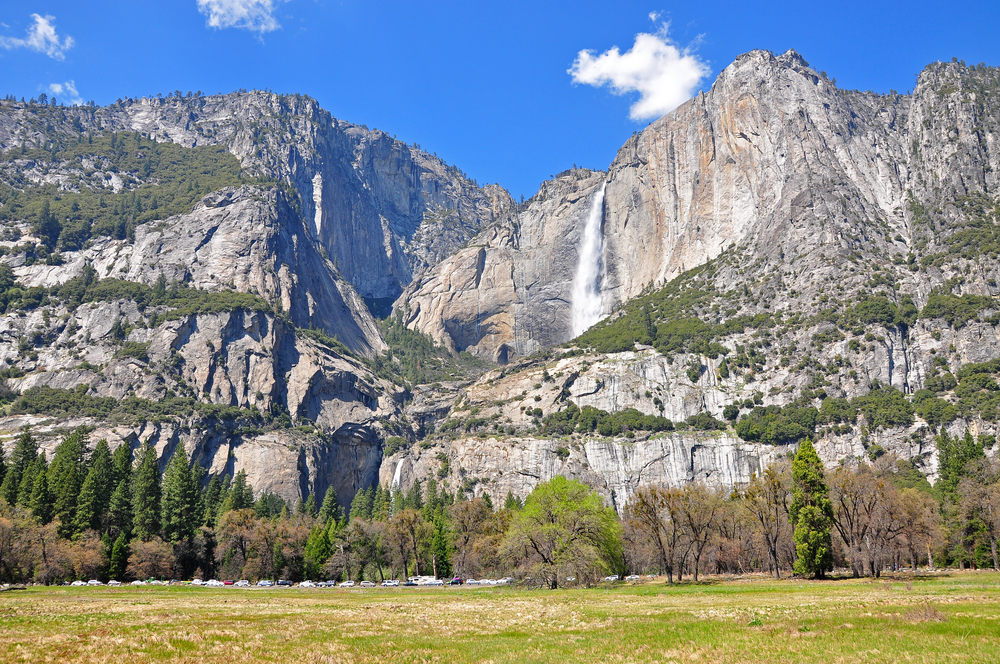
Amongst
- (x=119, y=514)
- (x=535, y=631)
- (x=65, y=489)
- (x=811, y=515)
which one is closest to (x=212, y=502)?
(x=119, y=514)

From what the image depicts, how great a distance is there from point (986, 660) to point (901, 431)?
448ft

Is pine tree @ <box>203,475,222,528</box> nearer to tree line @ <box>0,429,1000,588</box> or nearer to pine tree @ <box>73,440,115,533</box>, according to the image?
tree line @ <box>0,429,1000,588</box>

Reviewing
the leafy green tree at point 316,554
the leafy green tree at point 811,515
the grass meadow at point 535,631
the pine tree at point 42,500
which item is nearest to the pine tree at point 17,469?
the pine tree at point 42,500

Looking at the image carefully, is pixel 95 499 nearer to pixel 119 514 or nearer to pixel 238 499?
pixel 119 514

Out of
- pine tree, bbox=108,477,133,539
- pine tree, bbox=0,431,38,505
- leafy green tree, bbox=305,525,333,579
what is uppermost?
pine tree, bbox=0,431,38,505

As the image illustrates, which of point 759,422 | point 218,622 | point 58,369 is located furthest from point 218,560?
point 759,422

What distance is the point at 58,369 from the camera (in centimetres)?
17512

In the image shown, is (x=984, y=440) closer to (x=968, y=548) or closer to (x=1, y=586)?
(x=968, y=548)

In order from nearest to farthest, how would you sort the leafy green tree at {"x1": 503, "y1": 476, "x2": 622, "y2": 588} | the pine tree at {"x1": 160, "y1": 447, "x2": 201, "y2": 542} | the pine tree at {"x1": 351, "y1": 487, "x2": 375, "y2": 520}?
the leafy green tree at {"x1": 503, "y1": 476, "x2": 622, "y2": 588} → the pine tree at {"x1": 160, "y1": 447, "x2": 201, "y2": 542} → the pine tree at {"x1": 351, "y1": 487, "x2": 375, "y2": 520}

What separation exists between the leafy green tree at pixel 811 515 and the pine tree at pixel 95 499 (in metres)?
87.0

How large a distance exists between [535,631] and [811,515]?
4243cm

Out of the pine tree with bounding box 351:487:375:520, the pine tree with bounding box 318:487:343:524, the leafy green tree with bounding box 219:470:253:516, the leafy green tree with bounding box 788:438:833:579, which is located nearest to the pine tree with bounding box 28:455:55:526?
the leafy green tree with bounding box 219:470:253:516

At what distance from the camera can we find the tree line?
65.9 metres

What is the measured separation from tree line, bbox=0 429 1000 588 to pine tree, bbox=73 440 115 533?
0.58 feet
